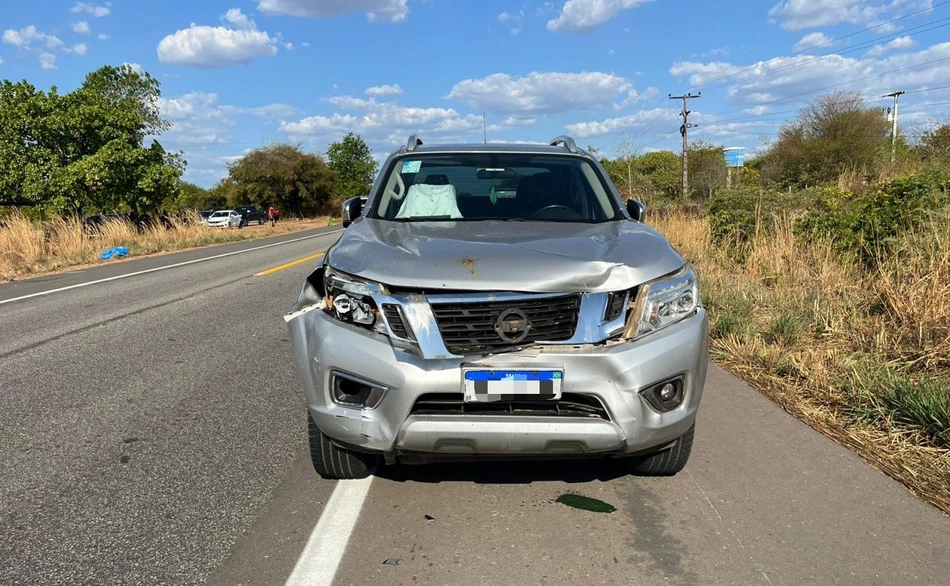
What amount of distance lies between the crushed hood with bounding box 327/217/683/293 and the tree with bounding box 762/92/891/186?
3260cm

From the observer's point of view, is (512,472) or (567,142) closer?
(512,472)

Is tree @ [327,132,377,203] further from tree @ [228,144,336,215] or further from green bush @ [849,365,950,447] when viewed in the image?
green bush @ [849,365,950,447]

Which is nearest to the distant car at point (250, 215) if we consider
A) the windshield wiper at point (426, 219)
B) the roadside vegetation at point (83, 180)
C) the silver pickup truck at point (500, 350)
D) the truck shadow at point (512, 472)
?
the roadside vegetation at point (83, 180)

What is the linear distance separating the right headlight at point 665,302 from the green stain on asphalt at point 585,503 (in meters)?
0.87

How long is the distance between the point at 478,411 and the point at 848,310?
4826 millimetres

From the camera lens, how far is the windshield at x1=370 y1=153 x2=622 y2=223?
426 cm

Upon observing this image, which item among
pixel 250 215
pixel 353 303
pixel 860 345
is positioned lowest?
pixel 250 215

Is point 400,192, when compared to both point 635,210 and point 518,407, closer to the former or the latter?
point 635,210

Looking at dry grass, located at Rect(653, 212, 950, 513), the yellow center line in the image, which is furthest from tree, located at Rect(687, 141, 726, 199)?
dry grass, located at Rect(653, 212, 950, 513)

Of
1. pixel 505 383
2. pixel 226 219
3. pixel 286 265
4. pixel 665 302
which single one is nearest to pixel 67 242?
pixel 286 265

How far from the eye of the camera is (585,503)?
128 inches

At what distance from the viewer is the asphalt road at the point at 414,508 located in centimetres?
270

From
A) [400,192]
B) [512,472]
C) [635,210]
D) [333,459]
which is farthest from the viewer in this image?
[400,192]

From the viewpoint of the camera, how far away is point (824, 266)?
787cm
